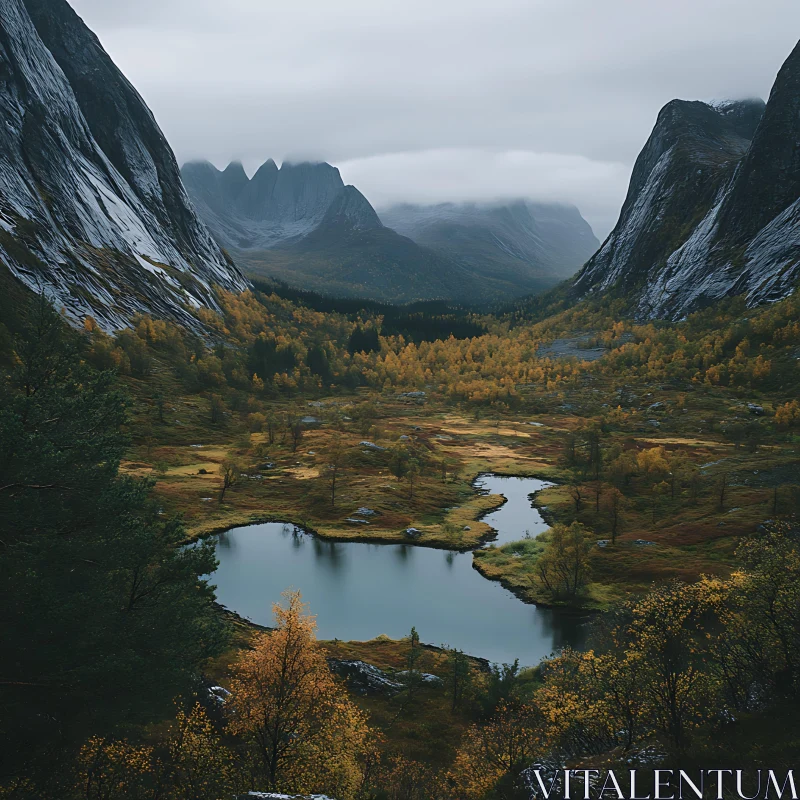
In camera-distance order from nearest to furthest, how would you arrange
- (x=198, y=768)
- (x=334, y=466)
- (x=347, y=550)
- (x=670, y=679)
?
(x=198, y=768) → (x=670, y=679) → (x=347, y=550) → (x=334, y=466)

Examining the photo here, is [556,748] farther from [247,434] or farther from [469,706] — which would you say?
[247,434]

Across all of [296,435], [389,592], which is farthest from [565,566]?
[296,435]

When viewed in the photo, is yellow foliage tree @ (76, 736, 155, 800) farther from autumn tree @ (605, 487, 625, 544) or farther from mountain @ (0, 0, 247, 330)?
mountain @ (0, 0, 247, 330)

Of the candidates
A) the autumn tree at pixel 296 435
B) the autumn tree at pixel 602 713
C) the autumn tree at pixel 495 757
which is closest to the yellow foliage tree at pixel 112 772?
the autumn tree at pixel 495 757

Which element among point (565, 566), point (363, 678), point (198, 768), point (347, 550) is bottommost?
point (198, 768)

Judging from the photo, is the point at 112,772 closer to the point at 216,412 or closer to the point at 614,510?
the point at 614,510

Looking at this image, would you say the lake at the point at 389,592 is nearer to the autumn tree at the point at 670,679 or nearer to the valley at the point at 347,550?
the valley at the point at 347,550

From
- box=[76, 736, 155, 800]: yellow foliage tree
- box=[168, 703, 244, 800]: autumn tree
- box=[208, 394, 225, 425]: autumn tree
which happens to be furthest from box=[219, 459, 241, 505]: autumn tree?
box=[76, 736, 155, 800]: yellow foliage tree
